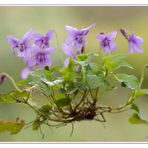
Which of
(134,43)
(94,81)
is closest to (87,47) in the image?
(134,43)

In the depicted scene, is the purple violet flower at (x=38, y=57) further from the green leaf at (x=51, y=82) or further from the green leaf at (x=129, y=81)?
the green leaf at (x=129, y=81)

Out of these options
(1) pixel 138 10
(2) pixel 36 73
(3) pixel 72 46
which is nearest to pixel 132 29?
(1) pixel 138 10

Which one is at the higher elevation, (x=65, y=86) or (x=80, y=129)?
(x=65, y=86)

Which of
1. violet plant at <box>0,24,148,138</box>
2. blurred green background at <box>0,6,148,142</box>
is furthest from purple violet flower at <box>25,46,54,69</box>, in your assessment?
blurred green background at <box>0,6,148,142</box>

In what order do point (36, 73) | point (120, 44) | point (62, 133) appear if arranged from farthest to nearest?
point (120, 44) < point (62, 133) < point (36, 73)

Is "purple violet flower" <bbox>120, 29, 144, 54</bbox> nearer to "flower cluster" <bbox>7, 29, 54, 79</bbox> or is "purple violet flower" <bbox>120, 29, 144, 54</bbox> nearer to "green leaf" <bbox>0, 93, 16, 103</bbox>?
"flower cluster" <bbox>7, 29, 54, 79</bbox>

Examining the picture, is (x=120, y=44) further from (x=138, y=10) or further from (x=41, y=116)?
(x=41, y=116)
